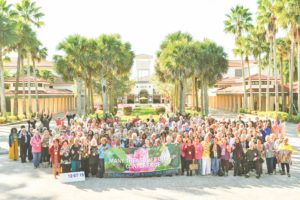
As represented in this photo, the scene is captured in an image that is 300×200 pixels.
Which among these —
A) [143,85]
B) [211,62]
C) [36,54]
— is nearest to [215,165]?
[211,62]

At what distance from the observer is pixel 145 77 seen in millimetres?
106625

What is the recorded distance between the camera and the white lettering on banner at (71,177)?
1251cm

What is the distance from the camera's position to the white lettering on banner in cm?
1251

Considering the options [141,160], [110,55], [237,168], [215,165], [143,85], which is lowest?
[237,168]

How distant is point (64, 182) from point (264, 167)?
7.49m

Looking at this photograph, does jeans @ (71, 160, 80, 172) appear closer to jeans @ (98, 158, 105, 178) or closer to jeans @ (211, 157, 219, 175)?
jeans @ (98, 158, 105, 178)

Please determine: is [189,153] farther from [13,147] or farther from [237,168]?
[13,147]

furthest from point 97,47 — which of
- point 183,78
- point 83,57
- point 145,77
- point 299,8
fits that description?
point 145,77

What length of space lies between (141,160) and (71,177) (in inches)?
94.9

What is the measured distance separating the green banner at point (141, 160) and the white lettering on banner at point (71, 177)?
3.11 feet

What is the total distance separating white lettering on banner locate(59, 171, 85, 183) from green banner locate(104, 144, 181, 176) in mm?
947

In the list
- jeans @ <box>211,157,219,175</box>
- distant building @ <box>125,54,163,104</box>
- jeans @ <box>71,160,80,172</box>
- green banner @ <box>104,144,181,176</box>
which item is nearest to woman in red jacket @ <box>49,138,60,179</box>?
jeans @ <box>71,160,80,172</box>

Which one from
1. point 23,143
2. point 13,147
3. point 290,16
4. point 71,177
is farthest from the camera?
point 290,16

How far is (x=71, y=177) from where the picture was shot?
41.2 ft
